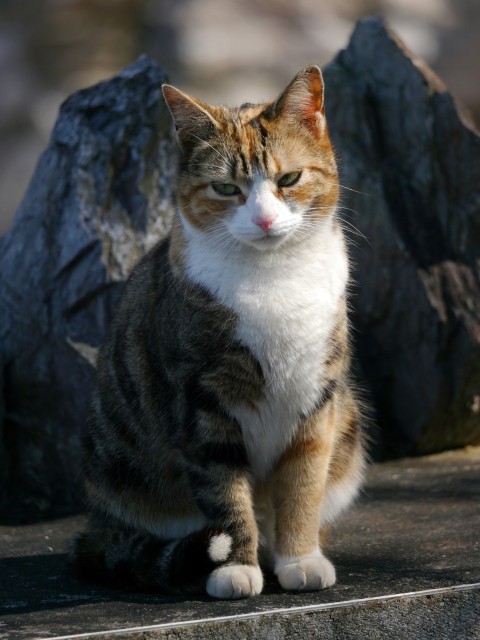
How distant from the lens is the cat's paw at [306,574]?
2.77m

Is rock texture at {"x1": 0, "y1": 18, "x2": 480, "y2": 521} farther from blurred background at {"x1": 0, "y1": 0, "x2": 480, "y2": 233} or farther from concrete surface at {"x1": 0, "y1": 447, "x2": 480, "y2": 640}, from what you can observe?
blurred background at {"x1": 0, "y1": 0, "x2": 480, "y2": 233}

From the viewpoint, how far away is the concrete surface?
248cm

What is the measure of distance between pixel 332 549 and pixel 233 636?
0.90m

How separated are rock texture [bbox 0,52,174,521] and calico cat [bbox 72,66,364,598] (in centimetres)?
120

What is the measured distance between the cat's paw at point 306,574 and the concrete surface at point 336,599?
4 centimetres

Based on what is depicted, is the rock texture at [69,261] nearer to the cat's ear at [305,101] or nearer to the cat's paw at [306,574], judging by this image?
the cat's ear at [305,101]

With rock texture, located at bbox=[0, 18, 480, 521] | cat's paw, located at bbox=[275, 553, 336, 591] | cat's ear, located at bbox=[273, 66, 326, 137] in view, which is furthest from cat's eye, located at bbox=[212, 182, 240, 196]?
rock texture, located at bbox=[0, 18, 480, 521]

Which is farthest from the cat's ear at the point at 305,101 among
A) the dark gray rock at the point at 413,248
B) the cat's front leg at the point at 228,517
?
the dark gray rock at the point at 413,248

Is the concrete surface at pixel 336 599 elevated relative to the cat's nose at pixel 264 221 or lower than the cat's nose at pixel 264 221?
lower

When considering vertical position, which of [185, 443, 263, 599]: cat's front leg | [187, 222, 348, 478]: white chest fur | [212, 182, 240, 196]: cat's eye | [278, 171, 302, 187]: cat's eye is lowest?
[185, 443, 263, 599]: cat's front leg

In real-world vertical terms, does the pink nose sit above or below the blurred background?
below

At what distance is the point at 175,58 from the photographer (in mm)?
10812

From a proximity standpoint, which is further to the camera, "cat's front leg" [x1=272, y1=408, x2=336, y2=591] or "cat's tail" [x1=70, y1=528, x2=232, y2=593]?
"cat's front leg" [x1=272, y1=408, x2=336, y2=591]

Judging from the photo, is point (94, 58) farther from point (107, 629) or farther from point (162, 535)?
point (107, 629)
